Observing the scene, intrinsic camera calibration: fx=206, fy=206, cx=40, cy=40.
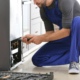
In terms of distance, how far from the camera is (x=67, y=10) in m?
1.90

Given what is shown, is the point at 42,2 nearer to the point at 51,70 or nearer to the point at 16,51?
the point at 16,51

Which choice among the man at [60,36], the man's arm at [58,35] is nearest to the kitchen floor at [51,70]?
Result: the man at [60,36]

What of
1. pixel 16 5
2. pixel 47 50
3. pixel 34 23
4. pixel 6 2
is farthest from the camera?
pixel 34 23

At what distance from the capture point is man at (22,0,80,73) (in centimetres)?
192

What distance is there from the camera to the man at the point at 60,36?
1924mm

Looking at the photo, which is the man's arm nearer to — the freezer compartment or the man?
the man

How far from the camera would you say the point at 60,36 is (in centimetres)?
203

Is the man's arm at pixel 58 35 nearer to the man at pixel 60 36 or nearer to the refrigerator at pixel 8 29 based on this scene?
the man at pixel 60 36

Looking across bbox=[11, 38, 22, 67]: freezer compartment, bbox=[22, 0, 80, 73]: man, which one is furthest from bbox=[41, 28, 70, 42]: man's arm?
bbox=[11, 38, 22, 67]: freezer compartment

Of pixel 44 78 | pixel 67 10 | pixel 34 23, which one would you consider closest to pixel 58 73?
pixel 44 78

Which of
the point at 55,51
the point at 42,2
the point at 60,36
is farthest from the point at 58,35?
the point at 42,2

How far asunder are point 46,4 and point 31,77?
0.79m

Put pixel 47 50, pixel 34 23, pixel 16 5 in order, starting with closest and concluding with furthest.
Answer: pixel 16 5 < pixel 47 50 < pixel 34 23

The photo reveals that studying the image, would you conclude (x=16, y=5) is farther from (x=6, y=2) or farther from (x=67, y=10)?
(x=67, y=10)
